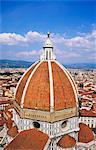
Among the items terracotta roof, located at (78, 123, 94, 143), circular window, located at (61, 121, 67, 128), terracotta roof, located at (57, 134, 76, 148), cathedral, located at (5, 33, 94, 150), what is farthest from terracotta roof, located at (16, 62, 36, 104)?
terracotta roof, located at (78, 123, 94, 143)

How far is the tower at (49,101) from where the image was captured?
10609 mm

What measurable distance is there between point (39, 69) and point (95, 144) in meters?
4.10

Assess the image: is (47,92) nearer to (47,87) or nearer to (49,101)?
(47,87)

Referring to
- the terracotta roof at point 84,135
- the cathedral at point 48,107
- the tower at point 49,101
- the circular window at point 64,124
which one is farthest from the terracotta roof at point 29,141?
the terracotta roof at point 84,135

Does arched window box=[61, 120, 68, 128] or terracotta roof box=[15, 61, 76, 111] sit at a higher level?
terracotta roof box=[15, 61, 76, 111]

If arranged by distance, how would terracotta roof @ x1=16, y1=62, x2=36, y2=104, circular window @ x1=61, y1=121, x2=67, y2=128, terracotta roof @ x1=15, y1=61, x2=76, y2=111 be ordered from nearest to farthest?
terracotta roof @ x1=15, y1=61, x2=76, y2=111 < circular window @ x1=61, y1=121, x2=67, y2=128 < terracotta roof @ x1=16, y1=62, x2=36, y2=104

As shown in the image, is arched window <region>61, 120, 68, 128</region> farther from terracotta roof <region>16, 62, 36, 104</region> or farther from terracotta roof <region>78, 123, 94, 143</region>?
terracotta roof <region>16, 62, 36, 104</region>

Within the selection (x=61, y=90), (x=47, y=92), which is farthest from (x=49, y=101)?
(x=61, y=90)

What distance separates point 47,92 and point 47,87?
0.20 m

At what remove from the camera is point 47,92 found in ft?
35.1

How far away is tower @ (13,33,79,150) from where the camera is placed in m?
10.6

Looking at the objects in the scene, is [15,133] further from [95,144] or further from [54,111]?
[95,144]

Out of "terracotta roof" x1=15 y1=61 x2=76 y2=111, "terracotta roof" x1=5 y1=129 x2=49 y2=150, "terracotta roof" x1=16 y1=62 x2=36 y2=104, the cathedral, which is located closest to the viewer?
"terracotta roof" x1=5 y1=129 x2=49 y2=150

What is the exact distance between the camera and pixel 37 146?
9.58 metres
